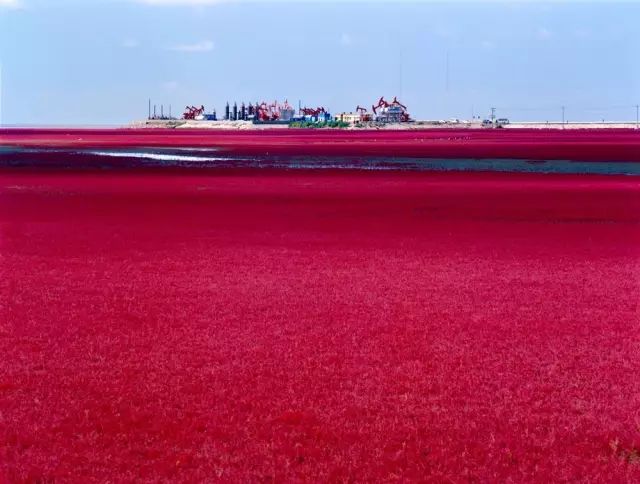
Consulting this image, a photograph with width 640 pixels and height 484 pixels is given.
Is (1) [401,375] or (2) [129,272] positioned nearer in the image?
(1) [401,375]

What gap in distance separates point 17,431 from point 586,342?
7229 millimetres

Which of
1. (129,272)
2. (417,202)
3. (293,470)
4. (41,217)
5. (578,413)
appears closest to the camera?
(293,470)

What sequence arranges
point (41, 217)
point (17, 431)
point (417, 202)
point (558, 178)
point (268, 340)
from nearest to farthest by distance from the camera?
point (17, 431), point (268, 340), point (41, 217), point (417, 202), point (558, 178)

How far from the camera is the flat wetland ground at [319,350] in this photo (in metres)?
8.32

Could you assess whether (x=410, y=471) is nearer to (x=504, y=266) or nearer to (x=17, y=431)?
(x=17, y=431)

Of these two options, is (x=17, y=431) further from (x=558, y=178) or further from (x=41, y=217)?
(x=558, y=178)

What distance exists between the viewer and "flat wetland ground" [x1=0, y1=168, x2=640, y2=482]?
8.32 m

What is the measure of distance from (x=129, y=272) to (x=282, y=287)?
3.20 meters

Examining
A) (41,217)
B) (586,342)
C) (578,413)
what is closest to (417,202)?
(41,217)

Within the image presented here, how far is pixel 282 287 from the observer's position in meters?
15.6

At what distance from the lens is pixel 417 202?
Answer: 1154 inches

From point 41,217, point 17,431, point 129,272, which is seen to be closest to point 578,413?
point 17,431

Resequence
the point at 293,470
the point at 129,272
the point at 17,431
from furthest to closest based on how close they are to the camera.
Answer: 1. the point at 129,272
2. the point at 17,431
3. the point at 293,470

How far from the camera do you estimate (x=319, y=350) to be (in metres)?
11.6
